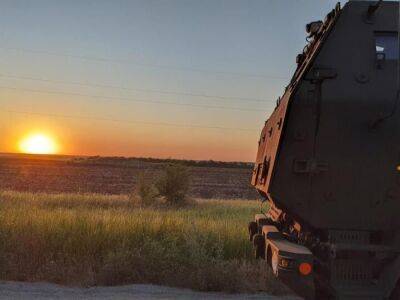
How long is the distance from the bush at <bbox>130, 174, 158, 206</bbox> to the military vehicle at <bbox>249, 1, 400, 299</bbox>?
19.4m

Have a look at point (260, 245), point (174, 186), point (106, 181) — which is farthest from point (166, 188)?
point (106, 181)

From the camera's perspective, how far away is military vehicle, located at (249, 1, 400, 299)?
456 cm

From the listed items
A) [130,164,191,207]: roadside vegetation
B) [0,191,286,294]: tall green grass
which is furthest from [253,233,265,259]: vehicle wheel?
[130,164,191,207]: roadside vegetation

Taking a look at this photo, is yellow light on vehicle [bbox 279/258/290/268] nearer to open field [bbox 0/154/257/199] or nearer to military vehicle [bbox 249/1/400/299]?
military vehicle [bbox 249/1/400/299]

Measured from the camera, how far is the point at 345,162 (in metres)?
4.64

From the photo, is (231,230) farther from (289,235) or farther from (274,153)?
(274,153)

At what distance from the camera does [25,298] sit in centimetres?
585

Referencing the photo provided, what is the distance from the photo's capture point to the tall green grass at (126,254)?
22.3 ft

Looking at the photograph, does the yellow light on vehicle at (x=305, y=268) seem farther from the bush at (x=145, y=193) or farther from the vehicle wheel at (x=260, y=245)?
the bush at (x=145, y=193)

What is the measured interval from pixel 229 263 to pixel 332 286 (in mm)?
3033

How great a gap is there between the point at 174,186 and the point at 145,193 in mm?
1720

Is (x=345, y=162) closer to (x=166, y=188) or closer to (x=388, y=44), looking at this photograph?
(x=388, y=44)

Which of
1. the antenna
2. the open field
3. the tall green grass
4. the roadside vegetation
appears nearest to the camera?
the antenna

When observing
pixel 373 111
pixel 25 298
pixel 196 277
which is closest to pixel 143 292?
pixel 196 277
